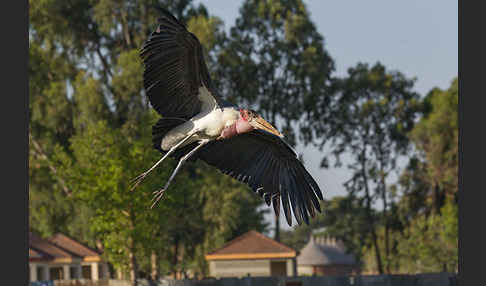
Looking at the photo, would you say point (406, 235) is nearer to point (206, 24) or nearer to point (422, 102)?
point (422, 102)

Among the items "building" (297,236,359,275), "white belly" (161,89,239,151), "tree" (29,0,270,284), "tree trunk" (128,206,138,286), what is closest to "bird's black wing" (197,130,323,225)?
"white belly" (161,89,239,151)

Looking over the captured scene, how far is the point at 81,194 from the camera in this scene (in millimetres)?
31453

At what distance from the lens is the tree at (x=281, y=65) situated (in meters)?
46.8

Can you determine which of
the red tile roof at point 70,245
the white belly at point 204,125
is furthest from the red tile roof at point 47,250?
the white belly at point 204,125

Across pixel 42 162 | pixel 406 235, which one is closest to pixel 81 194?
pixel 42 162

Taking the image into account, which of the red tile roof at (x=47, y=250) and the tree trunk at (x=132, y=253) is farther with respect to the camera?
the red tile roof at (x=47, y=250)

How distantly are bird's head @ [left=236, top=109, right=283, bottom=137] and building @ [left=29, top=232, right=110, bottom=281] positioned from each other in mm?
32839

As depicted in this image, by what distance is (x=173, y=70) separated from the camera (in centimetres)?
967

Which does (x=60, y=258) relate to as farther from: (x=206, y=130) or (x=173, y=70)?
(x=173, y=70)

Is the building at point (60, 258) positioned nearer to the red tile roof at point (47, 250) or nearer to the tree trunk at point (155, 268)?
the red tile roof at point (47, 250)

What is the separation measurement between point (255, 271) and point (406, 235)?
40.4ft

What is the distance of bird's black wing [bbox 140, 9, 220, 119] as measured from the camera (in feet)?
30.3

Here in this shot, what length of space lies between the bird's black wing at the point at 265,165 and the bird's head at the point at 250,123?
103cm

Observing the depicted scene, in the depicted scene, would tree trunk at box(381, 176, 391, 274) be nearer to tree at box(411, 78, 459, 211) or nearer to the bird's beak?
tree at box(411, 78, 459, 211)
